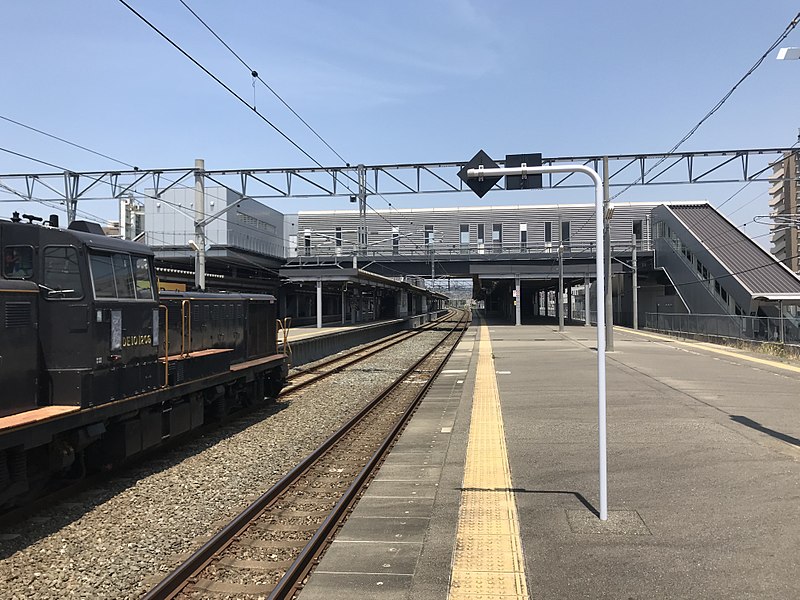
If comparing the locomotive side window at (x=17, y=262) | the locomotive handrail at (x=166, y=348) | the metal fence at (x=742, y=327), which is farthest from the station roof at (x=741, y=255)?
the locomotive side window at (x=17, y=262)

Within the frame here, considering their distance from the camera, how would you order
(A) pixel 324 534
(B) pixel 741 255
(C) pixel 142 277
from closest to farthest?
(A) pixel 324 534, (C) pixel 142 277, (B) pixel 741 255

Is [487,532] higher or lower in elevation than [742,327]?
lower

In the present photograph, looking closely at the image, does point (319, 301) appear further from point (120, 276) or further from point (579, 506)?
point (579, 506)

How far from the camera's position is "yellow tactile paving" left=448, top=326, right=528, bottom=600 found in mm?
4438

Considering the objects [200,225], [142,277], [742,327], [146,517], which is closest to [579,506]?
[146,517]

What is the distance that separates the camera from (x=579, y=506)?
6.16 m

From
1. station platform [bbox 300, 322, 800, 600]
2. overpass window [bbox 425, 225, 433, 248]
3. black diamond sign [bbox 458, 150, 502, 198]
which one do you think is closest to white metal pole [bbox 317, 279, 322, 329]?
overpass window [bbox 425, 225, 433, 248]

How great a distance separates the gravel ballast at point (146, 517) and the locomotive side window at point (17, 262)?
8.26ft

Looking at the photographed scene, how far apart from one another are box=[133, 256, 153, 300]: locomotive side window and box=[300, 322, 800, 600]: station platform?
3.83 meters

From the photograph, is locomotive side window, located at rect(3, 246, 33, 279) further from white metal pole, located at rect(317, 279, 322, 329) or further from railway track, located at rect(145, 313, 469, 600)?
white metal pole, located at rect(317, 279, 322, 329)

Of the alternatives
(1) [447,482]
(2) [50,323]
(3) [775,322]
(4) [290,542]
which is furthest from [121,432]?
(3) [775,322]

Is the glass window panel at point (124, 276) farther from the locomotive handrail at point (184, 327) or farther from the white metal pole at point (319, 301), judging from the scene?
the white metal pole at point (319, 301)

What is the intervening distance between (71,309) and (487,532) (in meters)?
4.98

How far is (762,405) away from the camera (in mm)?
11930
